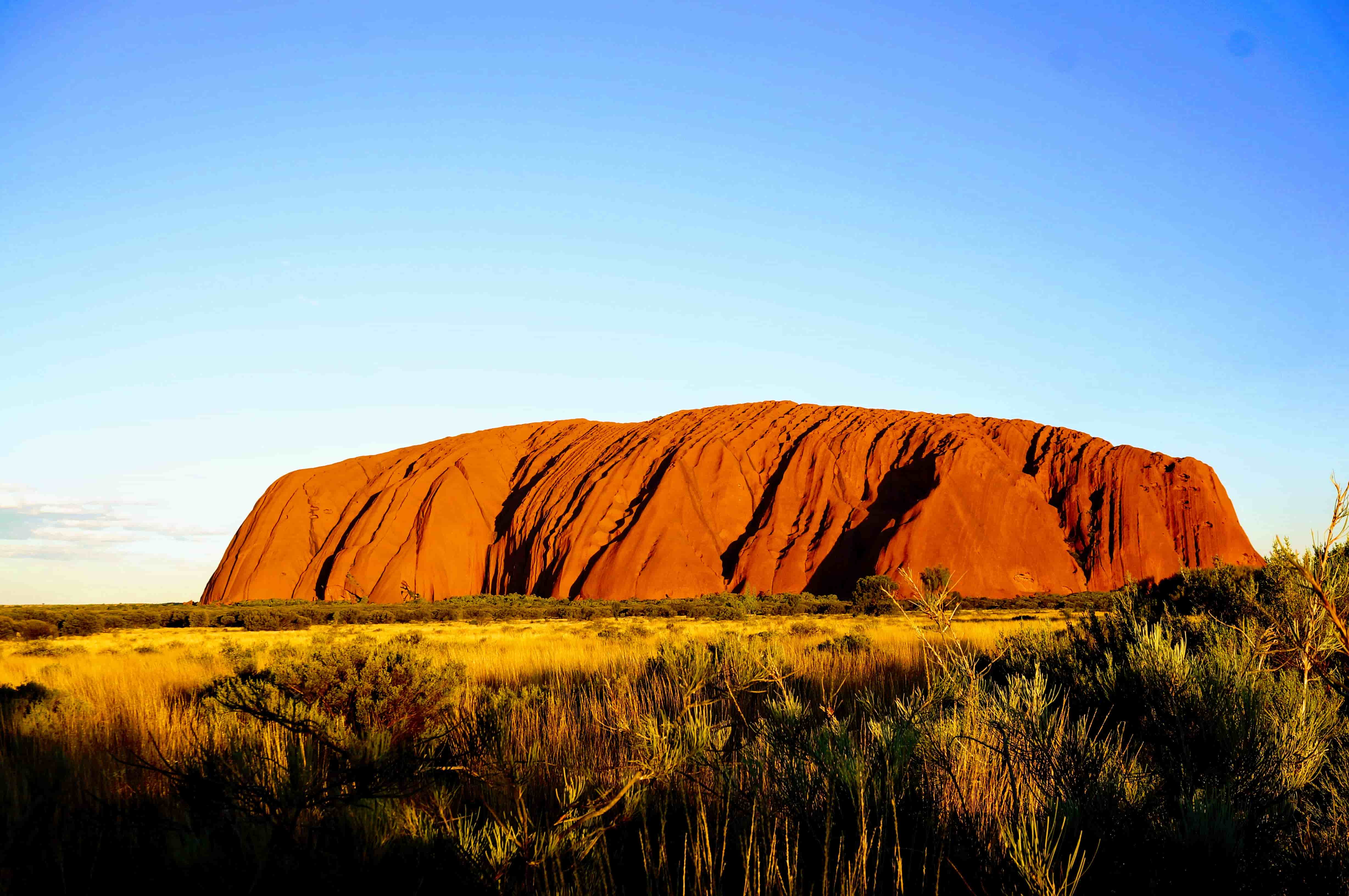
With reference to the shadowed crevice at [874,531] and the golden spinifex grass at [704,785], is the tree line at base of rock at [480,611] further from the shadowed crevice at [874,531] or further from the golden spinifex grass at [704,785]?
the golden spinifex grass at [704,785]

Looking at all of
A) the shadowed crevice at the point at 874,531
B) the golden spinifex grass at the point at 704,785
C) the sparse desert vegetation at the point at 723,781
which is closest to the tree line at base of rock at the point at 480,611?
the shadowed crevice at the point at 874,531

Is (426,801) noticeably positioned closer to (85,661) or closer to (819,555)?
(85,661)

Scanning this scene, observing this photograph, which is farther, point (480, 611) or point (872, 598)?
point (480, 611)

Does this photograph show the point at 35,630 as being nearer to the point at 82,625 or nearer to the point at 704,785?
the point at 82,625


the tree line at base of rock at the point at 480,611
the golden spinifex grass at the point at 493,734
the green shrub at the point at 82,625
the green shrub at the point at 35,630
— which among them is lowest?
the tree line at base of rock at the point at 480,611

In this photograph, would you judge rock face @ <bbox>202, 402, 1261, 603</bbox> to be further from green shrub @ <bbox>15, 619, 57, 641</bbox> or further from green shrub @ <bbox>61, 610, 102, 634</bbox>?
green shrub @ <bbox>15, 619, 57, 641</bbox>

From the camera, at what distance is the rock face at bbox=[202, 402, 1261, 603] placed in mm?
47312

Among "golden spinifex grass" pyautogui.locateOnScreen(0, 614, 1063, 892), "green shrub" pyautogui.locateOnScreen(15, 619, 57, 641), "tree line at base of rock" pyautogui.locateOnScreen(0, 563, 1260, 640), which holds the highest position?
"golden spinifex grass" pyautogui.locateOnScreen(0, 614, 1063, 892)

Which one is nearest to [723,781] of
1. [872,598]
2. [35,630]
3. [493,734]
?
[493,734]

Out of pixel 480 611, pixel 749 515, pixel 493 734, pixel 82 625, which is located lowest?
pixel 480 611

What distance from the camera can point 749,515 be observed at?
52625mm

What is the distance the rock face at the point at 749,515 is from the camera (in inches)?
1863

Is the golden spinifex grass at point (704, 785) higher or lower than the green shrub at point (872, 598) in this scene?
higher

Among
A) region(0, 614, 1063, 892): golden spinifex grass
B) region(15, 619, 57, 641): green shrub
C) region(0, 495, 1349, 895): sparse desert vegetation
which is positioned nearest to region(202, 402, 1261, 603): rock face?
region(15, 619, 57, 641): green shrub
